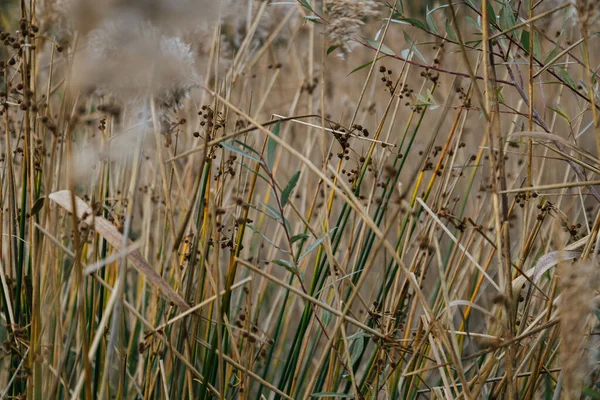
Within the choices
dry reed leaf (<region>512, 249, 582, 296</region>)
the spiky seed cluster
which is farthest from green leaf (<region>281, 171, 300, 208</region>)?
dry reed leaf (<region>512, 249, 582, 296</region>)

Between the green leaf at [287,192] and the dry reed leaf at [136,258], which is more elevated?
the green leaf at [287,192]

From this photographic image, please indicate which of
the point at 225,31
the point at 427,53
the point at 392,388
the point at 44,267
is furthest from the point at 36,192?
the point at 427,53

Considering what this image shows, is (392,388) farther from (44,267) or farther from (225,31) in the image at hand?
(225,31)

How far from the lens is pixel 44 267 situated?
0.96m

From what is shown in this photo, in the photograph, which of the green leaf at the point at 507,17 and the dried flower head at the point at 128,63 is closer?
the dried flower head at the point at 128,63

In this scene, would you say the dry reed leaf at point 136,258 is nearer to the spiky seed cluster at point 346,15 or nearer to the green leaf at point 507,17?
the spiky seed cluster at point 346,15

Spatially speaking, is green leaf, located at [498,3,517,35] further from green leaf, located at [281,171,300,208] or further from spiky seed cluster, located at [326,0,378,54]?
green leaf, located at [281,171,300,208]

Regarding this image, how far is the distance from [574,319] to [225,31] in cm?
261

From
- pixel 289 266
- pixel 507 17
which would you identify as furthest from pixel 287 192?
pixel 507 17

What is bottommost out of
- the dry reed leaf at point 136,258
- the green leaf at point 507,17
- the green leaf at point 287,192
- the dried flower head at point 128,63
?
the dry reed leaf at point 136,258

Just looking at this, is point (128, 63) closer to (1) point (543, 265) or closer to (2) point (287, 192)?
(2) point (287, 192)

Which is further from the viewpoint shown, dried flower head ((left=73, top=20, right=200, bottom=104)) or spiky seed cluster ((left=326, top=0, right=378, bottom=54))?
spiky seed cluster ((left=326, top=0, right=378, bottom=54))

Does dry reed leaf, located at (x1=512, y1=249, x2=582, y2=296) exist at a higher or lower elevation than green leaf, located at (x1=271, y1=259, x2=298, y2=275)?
higher

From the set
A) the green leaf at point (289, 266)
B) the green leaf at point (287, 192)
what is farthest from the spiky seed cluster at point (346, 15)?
the green leaf at point (289, 266)
